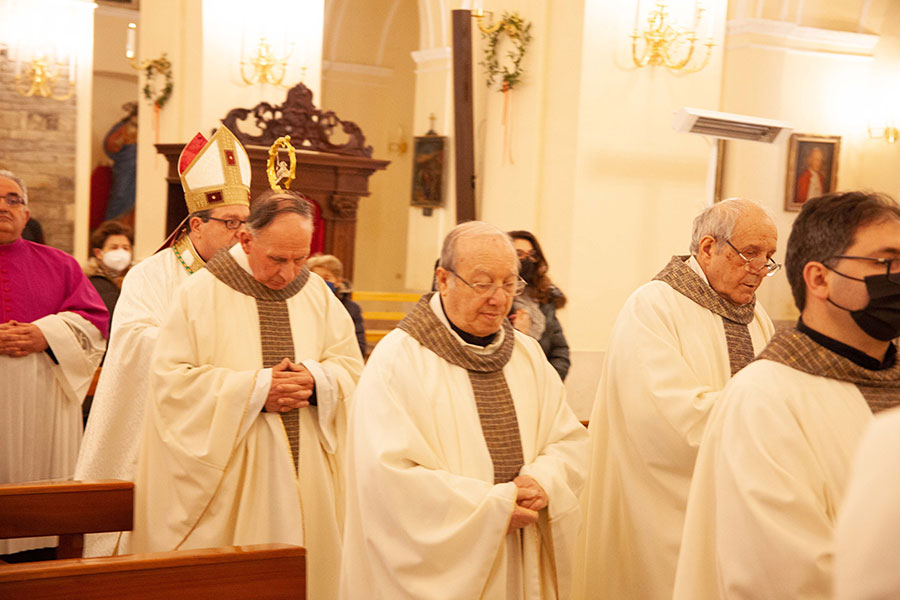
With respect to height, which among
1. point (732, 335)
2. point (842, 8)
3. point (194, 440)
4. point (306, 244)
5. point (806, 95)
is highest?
point (842, 8)

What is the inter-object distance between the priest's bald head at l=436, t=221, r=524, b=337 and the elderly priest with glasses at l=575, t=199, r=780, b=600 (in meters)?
0.89

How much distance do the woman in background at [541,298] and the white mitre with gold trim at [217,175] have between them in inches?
65.6

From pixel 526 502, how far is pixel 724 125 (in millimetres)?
6292

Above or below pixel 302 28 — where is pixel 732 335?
below

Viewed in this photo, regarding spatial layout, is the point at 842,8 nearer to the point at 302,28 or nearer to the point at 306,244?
the point at 302,28

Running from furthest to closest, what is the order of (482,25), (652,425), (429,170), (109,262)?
(429,170), (482,25), (109,262), (652,425)

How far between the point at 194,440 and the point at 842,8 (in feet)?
34.4

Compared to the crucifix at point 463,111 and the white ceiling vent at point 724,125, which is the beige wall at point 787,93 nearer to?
the white ceiling vent at point 724,125

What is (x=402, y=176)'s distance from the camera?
1797cm

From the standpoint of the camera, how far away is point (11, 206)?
16.0 ft

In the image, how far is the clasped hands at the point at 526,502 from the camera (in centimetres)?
299

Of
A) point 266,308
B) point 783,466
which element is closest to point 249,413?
point 266,308

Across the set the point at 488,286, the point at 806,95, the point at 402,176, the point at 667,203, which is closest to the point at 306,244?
the point at 488,286

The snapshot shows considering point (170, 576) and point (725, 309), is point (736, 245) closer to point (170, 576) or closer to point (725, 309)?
point (725, 309)
